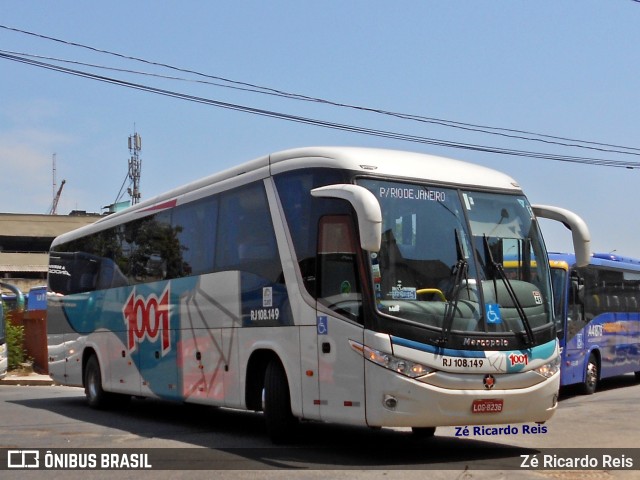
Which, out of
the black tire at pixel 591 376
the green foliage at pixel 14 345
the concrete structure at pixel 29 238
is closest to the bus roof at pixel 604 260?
the black tire at pixel 591 376

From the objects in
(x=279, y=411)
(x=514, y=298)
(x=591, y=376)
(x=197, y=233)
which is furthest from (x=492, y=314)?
(x=591, y=376)

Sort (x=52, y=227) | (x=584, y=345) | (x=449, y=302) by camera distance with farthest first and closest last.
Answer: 1. (x=52, y=227)
2. (x=584, y=345)
3. (x=449, y=302)

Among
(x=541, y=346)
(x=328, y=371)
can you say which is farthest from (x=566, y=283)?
(x=328, y=371)

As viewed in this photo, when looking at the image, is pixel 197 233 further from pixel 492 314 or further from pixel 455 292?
pixel 492 314

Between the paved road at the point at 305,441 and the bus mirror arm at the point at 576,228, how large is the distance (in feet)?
7.82

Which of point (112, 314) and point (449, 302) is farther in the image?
point (112, 314)

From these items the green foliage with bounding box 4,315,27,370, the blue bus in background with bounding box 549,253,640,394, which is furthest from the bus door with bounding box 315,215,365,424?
the green foliage with bounding box 4,315,27,370

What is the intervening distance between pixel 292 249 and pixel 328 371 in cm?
160

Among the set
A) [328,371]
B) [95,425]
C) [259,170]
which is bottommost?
[95,425]

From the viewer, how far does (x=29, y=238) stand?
80.6m

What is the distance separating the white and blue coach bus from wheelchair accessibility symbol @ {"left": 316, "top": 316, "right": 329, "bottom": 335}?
0.02 metres

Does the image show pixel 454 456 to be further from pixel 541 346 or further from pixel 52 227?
pixel 52 227

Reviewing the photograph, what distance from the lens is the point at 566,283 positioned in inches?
751

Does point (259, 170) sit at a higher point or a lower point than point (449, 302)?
higher
